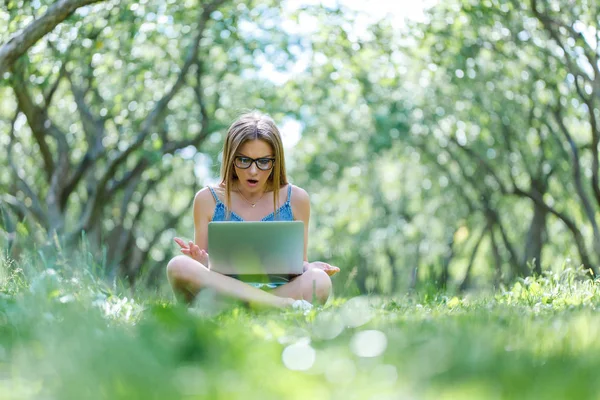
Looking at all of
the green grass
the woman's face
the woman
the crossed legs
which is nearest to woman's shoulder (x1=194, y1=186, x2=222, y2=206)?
the woman

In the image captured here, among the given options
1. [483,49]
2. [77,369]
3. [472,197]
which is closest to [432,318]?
[77,369]

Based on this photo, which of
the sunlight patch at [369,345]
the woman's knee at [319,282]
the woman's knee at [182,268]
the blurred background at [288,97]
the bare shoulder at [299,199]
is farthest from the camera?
the blurred background at [288,97]

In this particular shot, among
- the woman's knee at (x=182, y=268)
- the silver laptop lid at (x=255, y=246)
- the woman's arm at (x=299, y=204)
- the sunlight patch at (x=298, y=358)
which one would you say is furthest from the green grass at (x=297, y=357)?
the woman's arm at (x=299, y=204)

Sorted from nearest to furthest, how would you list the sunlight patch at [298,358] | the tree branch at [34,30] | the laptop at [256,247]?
the sunlight patch at [298,358] < the laptop at [256,247] < the tree branch at [34,30]

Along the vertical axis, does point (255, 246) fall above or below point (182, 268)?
above

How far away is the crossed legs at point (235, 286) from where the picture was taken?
455 cm

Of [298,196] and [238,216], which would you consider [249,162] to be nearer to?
[238,216]

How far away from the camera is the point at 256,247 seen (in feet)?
15.1

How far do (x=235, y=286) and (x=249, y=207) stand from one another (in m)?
0.98

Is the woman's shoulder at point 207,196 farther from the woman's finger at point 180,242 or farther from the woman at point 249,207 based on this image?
the woman's finger at point 180,242

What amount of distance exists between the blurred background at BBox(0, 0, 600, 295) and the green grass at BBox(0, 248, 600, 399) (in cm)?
335

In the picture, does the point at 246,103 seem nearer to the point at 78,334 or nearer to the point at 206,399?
the point at 78,334

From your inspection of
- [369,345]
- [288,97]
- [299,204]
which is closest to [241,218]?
[299,204]

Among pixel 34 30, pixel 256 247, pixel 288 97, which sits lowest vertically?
pixel 288 97
